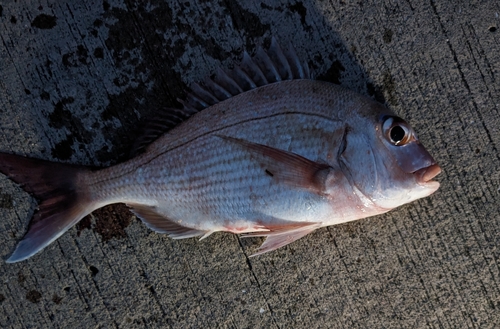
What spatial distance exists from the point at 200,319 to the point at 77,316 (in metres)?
0.74

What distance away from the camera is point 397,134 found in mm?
1879

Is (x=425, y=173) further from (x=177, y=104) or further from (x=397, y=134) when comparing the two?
(x=177, y=104)

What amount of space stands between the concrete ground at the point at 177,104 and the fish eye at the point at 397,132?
0.45m

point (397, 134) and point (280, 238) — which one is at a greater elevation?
point (397, 134)

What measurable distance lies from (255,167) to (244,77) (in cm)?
51

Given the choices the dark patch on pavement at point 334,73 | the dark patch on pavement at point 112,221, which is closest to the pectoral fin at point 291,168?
the dark patch on pavement at point 334,73

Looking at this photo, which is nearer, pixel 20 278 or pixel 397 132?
pixel 397 132

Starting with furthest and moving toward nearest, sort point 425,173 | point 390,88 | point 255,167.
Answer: point 390,88 → point 255,167 → point 425,173

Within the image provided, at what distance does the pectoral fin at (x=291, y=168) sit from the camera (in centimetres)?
A: 188

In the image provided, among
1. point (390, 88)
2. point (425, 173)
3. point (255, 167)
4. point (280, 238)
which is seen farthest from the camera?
point (390, 88)

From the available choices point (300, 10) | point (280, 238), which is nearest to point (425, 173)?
point (280, 238)

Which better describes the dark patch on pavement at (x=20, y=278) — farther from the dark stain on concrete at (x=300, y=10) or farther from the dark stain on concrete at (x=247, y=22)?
the dark stain on concrete at (x=300, y=10)

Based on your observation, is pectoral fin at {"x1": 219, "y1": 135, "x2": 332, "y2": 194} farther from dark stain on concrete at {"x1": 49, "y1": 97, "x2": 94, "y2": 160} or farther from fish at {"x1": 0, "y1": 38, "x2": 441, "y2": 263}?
dark stain on concrete at {"x1": 49, "y1": 97, "x2": 94, "y2": 160}

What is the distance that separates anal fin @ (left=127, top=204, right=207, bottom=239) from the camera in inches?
84.2
